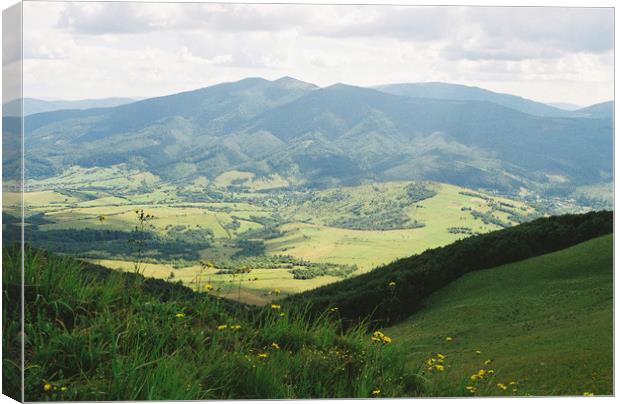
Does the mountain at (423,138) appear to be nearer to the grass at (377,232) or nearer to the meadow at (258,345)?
the grass at (377,232)

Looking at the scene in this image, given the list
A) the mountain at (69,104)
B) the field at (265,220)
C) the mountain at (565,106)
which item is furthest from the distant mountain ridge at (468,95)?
the mountain at (69,104)

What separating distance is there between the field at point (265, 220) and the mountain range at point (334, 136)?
1.40ft

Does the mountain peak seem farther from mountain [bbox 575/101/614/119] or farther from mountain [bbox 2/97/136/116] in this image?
mountain [bbox 575/101/614/119]

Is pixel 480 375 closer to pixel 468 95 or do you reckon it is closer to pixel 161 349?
pixel 161 349

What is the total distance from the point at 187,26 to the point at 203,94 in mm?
6002

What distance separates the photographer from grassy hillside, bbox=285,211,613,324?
800 cm

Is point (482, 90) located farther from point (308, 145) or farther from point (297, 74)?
point (308, 145)

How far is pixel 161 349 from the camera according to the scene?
5387 millimetres

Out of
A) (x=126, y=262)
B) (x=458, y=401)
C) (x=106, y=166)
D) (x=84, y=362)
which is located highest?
(x=106, y=166)

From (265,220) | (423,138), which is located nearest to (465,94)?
(423,138)

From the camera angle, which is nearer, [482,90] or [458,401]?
[458,401]

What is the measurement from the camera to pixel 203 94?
14.2 meters

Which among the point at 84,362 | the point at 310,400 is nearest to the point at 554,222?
the point at 310,400

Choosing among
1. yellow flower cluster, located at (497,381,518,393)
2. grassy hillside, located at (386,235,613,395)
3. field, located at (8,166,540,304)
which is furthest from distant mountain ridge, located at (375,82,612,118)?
yellow flower cluster, located at (497,381,518,393)
